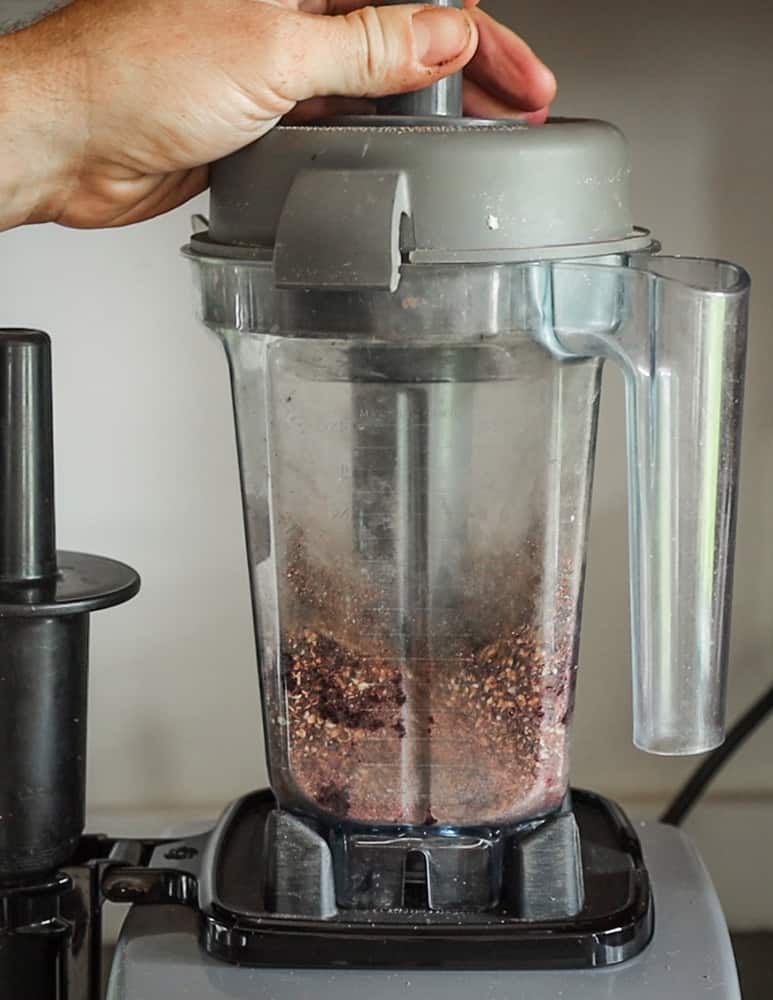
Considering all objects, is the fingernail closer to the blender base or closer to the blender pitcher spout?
the blender pitcher spout

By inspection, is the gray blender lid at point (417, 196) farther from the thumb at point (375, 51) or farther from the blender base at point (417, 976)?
the blender base at point (417, 976)

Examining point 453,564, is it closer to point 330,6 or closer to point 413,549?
point 413,549

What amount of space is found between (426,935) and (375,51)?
1.17 ft

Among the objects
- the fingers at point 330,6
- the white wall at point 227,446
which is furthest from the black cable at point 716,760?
the fingers at point 330,6

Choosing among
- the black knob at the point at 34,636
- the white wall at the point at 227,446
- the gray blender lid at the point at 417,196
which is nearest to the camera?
the gray blender lid at the point at 417,196

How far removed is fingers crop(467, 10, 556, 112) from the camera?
2.27 feet

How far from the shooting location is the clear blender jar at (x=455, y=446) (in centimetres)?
54

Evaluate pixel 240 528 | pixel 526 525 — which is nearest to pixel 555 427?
pixel 526 525

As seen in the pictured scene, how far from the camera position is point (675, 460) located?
0.55 m

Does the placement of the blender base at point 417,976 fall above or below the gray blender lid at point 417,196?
below

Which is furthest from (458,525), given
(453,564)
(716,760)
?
(716,760)

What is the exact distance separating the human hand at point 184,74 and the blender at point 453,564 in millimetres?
18

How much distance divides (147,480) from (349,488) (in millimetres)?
343

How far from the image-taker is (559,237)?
550 millimetres
